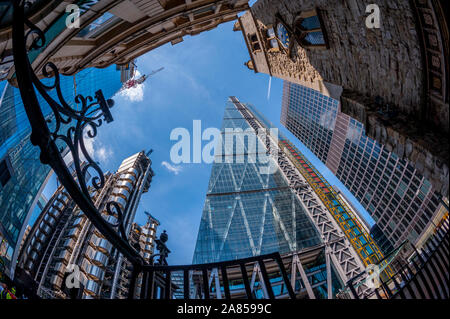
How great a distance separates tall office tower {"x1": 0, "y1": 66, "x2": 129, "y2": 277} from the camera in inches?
398

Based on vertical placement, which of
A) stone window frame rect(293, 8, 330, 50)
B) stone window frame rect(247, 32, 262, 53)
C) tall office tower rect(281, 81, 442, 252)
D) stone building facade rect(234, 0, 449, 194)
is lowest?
stone building facade rect(234, 0, 449, 194)

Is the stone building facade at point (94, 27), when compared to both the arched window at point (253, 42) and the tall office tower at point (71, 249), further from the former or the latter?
the tall office tower at point (71, 249)

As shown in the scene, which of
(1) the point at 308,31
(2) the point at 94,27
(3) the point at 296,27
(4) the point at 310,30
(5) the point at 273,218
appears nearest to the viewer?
(2) the point at 94,27

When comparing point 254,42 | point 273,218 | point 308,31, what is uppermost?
point 273,218

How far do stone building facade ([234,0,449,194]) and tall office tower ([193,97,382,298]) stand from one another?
21751 mm

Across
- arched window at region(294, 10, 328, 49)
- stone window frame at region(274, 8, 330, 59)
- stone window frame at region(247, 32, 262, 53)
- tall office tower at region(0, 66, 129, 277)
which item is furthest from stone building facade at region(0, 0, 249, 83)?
arched window at region(294, 10, 328, 49)

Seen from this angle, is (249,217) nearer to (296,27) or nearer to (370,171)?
(296,27)

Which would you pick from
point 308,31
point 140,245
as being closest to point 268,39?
point 308,31

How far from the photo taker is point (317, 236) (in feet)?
88.6

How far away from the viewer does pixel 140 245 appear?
3050 centimetres

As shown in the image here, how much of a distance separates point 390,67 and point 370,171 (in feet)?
189

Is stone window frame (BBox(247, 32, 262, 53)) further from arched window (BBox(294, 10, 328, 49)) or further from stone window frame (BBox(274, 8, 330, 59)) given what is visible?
arched window (BBox(294, 10, 328, 49))

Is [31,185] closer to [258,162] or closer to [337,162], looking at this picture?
[258,162]
